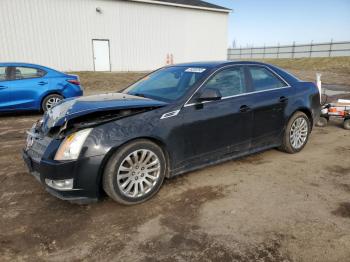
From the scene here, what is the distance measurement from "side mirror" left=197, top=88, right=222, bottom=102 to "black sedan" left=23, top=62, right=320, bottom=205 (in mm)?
13

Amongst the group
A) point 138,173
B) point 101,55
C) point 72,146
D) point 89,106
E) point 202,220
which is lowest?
point 202,220

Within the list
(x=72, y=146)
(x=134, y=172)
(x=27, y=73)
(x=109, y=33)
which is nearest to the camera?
(x=72, y=146)

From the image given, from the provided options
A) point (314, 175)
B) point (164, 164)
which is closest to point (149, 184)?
point (164, 164)

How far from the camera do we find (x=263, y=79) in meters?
4.73

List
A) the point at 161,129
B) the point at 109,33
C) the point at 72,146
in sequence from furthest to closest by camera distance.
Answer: the point at 109,33 → the point at 161,129 → the point at 72,146

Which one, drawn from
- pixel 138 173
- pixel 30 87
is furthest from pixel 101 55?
pixel 138 173

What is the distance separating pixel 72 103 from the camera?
381cm

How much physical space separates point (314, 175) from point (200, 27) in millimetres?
23531

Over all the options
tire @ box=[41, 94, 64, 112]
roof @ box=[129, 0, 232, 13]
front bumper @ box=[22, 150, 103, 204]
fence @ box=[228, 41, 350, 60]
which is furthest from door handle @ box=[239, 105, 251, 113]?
fence @ box=[228, 41, 350, 60]

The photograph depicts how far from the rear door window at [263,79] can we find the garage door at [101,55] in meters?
18.6

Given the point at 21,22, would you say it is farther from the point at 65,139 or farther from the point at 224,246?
the point at 224,246

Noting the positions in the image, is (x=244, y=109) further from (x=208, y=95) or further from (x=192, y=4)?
(x=192, y=4)

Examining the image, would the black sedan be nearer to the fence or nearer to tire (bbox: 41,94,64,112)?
tire (bbox: 41,94,64,112)

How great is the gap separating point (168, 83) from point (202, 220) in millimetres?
2015
